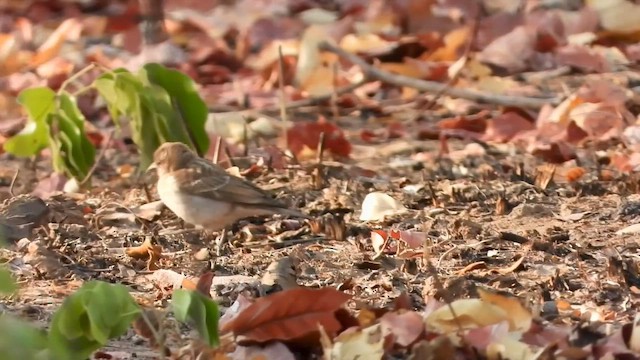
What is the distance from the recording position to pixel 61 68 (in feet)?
27.0

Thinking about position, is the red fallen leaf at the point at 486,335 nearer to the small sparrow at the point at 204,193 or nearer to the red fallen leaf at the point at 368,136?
the small sparrow at the point at 204,193

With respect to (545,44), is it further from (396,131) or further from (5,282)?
(5,282)

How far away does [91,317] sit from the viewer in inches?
110

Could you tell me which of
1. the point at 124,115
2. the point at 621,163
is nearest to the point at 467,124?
the point at 621,163

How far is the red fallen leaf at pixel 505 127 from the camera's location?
20.8ft

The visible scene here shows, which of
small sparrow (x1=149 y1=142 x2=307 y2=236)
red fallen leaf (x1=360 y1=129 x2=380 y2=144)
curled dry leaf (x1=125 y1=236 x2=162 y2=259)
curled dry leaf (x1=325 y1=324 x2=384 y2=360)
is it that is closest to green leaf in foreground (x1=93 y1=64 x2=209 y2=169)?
small sparrow (x1=149 y1=142 x2=307 y2=236)

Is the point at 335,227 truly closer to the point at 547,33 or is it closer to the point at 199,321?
the point at 199,321

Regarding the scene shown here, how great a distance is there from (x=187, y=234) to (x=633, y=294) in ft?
6.17

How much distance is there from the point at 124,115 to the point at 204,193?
487 mm

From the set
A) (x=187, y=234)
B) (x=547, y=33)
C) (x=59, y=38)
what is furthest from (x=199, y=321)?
(x=59, y=38)

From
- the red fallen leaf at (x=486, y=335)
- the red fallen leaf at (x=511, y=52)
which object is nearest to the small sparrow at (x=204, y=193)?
the red fallen leaf at (x=486, y=335)

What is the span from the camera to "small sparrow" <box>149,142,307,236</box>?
488 centimetres

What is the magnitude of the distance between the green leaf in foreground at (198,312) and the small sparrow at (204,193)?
Result: 1.88 meters

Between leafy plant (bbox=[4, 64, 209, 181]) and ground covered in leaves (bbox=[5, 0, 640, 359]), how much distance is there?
0.61 ft
